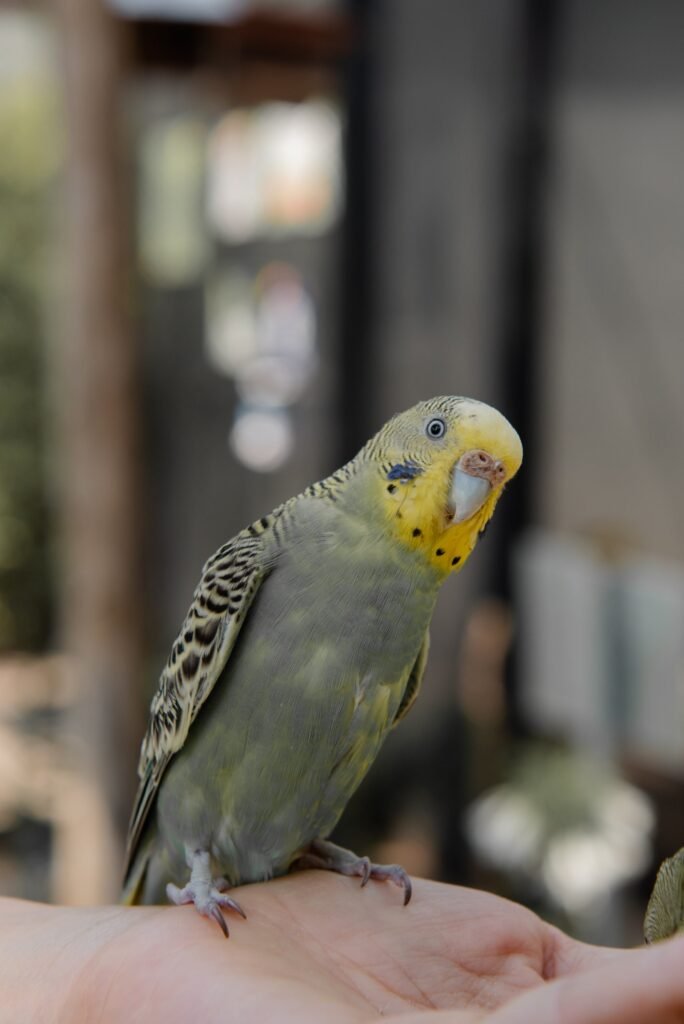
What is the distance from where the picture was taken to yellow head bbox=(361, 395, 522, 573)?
92 cm

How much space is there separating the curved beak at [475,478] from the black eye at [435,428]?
0.03m

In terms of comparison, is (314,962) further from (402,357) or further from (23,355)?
(23,355)

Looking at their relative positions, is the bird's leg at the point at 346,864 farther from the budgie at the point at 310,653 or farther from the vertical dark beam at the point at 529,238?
the vertical dark beam at the point at 529,238

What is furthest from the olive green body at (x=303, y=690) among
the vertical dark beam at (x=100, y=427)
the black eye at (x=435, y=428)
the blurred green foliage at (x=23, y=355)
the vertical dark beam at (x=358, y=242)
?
the blurred green foliage at (x=23, y=355)

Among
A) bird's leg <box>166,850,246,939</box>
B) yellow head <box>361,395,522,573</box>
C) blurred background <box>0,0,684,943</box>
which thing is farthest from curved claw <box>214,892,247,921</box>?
blurred background <box>0,0,684,943</box>

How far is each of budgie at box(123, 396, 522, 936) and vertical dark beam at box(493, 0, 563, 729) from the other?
6.15 ft

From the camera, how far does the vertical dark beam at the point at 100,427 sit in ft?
9.23

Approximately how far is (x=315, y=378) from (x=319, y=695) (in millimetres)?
2074

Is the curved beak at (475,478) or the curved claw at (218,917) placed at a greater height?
the curved beak at (475,478)

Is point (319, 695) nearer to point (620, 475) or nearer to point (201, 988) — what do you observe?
point (201, 988)

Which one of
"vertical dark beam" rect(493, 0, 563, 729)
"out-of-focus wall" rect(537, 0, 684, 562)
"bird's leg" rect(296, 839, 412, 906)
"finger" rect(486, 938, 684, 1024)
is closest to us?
"finger" rect(486, 938, 684, 1024)

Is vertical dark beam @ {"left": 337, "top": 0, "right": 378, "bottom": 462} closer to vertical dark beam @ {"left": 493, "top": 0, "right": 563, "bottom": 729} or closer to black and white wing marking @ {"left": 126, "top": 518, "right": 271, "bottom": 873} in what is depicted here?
vertical dark beam @ {"left": 493, "top": 0, "right": 563, "bottom": 729}

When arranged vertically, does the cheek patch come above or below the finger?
above

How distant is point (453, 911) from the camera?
122 cm
